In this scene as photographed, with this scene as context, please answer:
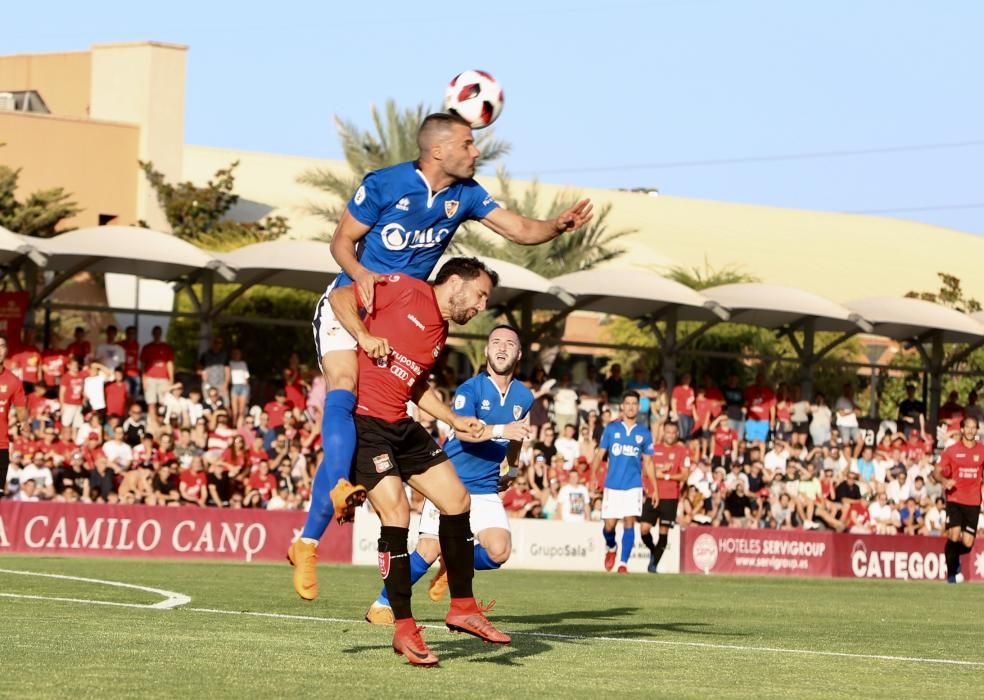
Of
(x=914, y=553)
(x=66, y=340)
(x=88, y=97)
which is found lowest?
(x=914, y=553)

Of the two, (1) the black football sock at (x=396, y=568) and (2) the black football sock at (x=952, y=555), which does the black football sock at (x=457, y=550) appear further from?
(2) the black football sock at (x=952, y=555)

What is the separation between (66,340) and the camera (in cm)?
4150

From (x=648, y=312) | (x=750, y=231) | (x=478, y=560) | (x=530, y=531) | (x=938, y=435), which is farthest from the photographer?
(x=750, y=231)

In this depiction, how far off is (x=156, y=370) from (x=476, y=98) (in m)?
19.6

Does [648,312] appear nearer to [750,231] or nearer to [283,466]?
[283,466]

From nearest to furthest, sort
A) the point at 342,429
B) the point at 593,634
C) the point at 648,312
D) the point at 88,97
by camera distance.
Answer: the point at 342,429 → the point at 593,634 → the point at 648,312 → the point at 88,97

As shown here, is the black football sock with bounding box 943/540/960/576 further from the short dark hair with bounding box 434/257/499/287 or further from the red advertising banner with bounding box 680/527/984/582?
the short dark hair with bounding box 434/257/499/287

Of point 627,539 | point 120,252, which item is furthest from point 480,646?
point 120,252

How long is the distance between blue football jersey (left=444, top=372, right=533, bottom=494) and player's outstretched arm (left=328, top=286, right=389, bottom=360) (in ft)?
12.1

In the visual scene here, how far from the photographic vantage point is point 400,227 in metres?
9.70

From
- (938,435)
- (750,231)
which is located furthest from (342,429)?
(750,231)

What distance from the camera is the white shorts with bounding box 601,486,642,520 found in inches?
902

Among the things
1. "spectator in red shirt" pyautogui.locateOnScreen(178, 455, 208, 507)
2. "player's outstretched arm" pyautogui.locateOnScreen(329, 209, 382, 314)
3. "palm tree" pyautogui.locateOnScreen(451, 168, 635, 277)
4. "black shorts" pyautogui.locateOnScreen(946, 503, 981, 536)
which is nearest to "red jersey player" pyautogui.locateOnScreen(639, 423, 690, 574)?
"black shorts" pyautogui.locateOnScreen(946, 503, 981, 536)

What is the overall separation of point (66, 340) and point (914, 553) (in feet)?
70.2
